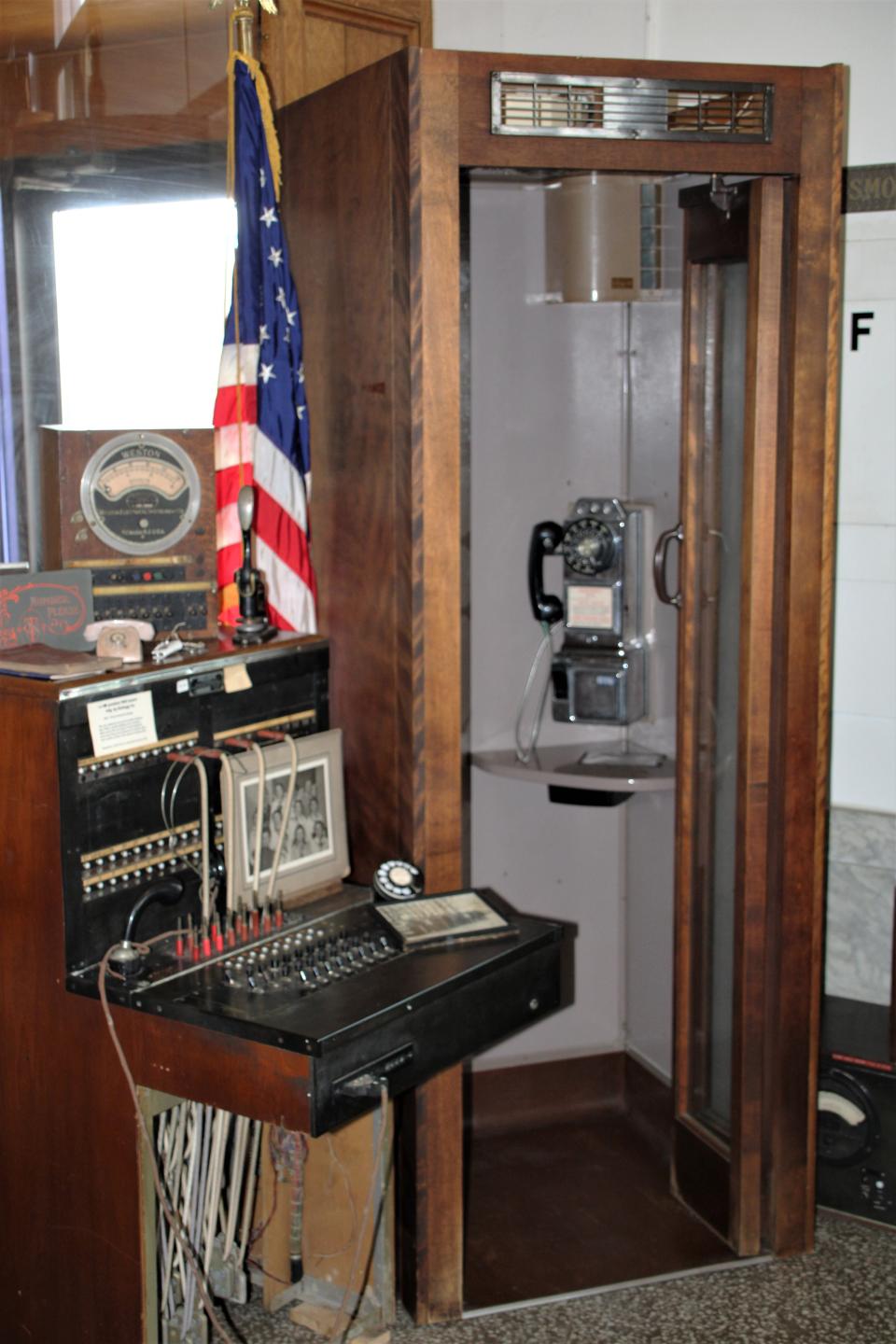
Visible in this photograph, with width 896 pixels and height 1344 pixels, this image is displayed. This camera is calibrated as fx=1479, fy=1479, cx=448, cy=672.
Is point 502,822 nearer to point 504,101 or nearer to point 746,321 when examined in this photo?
point 746,321

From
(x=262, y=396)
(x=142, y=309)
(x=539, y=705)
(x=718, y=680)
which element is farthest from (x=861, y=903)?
(x=142, y=309)

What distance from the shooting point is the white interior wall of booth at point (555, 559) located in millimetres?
3562

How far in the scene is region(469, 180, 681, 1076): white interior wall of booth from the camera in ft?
11.7

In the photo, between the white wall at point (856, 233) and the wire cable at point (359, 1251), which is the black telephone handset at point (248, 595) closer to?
the wire cable at point (359, 1251)

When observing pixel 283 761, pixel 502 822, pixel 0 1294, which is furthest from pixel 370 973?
pixel 502 822

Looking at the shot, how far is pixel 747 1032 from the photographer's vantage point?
312 centimetres

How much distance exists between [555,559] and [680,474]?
1.69 ft

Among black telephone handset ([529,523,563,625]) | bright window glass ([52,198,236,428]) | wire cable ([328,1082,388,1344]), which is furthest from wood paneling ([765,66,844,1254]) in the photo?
bright window glass ([52,198,236,428])

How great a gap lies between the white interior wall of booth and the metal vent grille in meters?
0.66

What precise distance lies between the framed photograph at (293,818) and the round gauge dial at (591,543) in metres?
0.98

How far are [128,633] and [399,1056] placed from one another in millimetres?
825

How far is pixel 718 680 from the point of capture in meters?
3.22

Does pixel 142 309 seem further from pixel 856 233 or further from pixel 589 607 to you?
pixel 856 233

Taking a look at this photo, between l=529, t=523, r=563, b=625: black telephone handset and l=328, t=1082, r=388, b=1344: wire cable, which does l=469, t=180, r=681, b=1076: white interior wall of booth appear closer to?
l=529, t=523, r=563, b=625: black telephone handset
